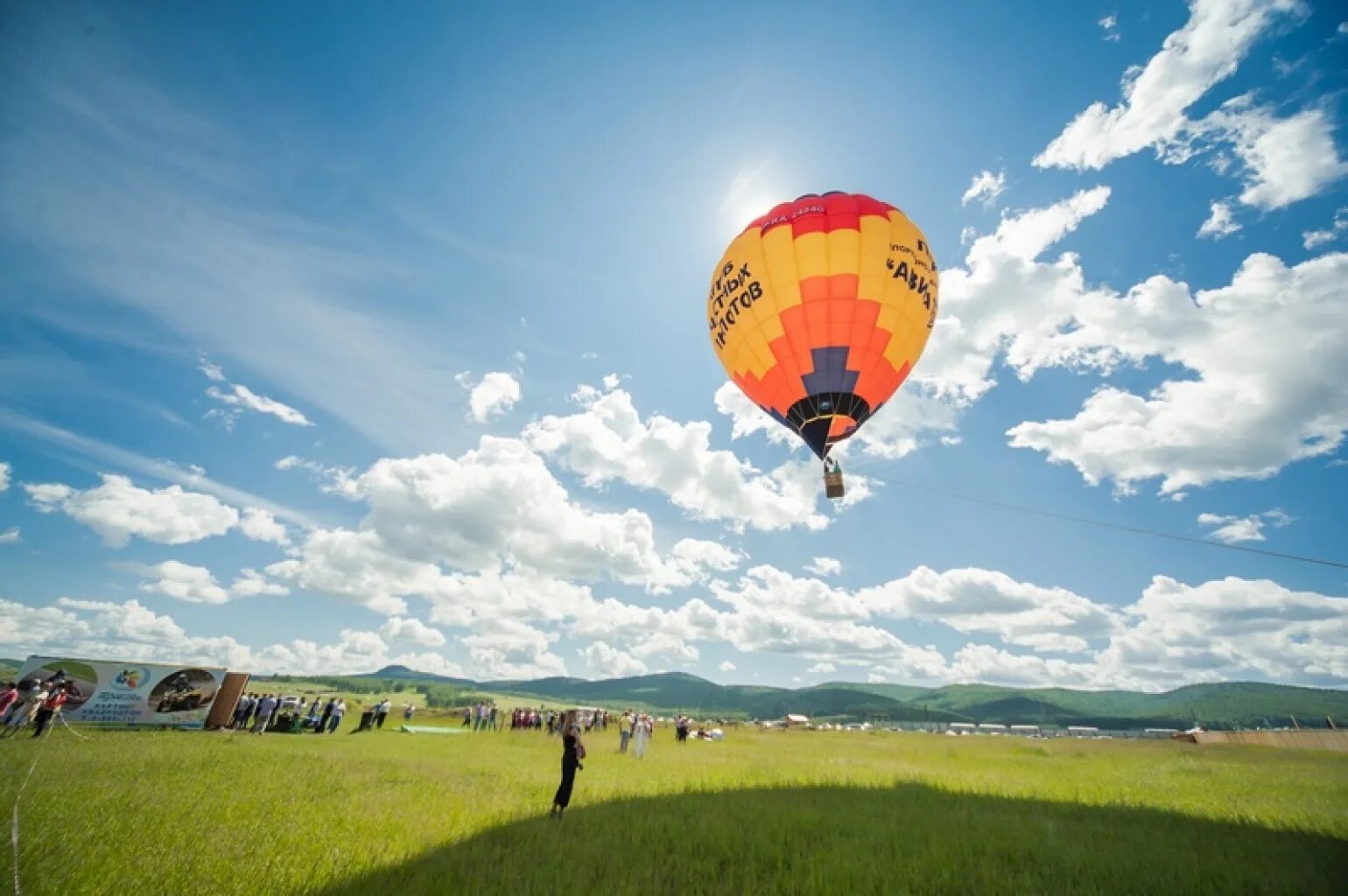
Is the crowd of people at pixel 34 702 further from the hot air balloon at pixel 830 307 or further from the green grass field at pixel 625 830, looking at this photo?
the hot air balloon at pixel 830 307

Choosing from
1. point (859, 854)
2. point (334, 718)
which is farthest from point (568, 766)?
point (334, 718)

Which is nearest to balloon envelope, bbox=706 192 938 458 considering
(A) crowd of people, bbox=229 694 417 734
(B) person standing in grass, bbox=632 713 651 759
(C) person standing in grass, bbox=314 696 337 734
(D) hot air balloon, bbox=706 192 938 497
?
(D) hot air balloon, bbox=706 192 938 497

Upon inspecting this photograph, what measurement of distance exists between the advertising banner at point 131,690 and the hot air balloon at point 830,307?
91.8 ft

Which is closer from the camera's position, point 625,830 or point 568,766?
point 625,830

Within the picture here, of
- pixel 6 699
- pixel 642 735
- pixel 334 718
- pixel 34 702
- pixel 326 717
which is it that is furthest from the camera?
pixel 334 718

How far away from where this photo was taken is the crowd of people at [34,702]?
18.4 m

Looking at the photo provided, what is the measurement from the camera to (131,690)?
2348 cm

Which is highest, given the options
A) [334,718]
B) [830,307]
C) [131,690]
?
[830,307]

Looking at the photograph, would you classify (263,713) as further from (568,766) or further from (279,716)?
(568,766)

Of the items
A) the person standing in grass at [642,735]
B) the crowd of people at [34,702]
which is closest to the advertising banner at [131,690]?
the crowd of people at [34,702]

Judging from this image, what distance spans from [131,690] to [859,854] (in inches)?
1207

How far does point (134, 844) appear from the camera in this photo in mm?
6496

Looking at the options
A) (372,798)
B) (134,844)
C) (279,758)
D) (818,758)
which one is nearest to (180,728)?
(279,758)

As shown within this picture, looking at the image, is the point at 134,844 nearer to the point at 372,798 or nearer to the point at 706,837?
the point at 372,798
